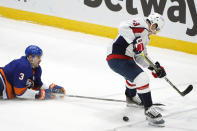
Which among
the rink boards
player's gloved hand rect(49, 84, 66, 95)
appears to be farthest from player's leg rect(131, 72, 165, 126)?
the rink boards

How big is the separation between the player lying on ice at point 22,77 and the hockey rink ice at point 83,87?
81mm

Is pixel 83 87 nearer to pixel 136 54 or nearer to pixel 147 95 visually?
pixel 136 54

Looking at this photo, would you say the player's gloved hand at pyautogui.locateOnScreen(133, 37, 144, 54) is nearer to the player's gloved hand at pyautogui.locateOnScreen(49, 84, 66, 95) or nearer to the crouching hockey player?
the crouching hockey player

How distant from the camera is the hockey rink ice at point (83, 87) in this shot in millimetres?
3512

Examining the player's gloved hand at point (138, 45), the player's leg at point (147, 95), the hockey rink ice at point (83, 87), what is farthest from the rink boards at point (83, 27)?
the player's leg at point (147, 95)

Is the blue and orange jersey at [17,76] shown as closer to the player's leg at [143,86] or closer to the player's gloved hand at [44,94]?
the player's gloved hand at [44,94]

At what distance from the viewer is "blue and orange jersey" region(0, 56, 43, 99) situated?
392cm

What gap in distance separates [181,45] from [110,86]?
2.03 m

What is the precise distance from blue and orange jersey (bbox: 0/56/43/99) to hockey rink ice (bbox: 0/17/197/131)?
12 centimetres

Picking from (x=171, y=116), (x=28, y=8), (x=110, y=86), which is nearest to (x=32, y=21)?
(x=28, y=8)

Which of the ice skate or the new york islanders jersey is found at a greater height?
the new york islanders jersey

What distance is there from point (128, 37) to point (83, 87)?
1276 mm

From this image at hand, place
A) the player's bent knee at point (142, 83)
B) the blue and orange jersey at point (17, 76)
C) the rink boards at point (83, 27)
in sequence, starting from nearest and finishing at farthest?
the player's bent knee at point (142, 83) < the blue and orange jersey at point (17, 76) < the rink boards at point (83, 27)

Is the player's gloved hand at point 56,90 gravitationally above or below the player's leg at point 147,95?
below
